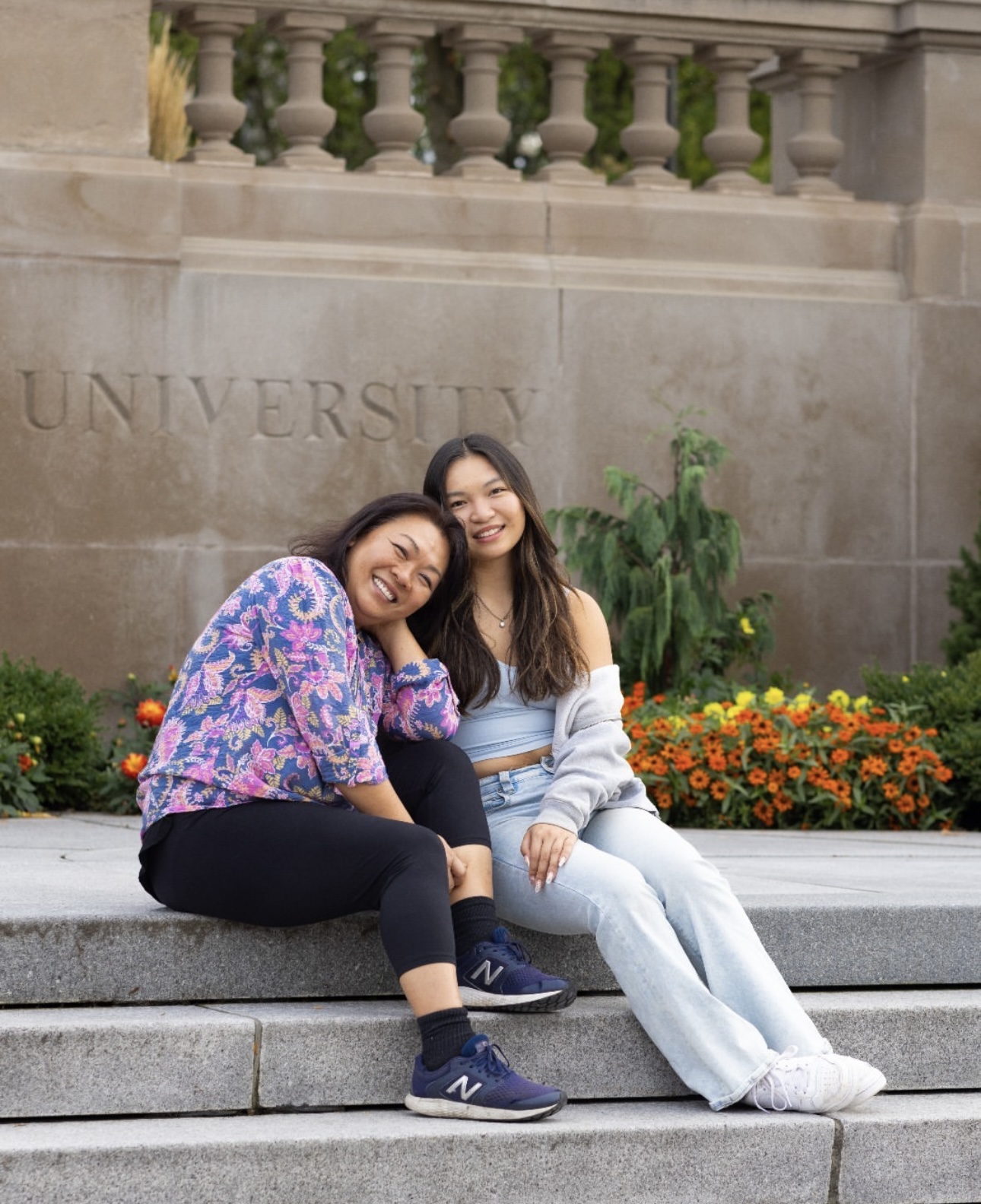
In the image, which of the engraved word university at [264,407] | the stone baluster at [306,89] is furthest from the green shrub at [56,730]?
the stone baluster at [306,89]

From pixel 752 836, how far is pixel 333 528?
2842 millimetres

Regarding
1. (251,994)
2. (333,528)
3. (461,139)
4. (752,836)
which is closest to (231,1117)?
(251,994)

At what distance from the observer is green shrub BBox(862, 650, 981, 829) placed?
705 cm

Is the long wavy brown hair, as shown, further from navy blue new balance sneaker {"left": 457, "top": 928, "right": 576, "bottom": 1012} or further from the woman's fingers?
navy blue new balance sneaker {"left": 457, "top": 928, "right": 576, "bottom": 1012}

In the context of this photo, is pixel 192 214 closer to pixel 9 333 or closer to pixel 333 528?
pixel 9 333

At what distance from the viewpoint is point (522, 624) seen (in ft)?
14.5

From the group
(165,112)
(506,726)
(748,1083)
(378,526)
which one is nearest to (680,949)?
(748,1083)

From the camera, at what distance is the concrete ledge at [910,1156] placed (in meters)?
3.86

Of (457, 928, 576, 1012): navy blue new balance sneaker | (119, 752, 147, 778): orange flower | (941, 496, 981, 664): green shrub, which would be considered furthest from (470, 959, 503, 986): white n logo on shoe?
(941, 496, 981, 664): green shrub

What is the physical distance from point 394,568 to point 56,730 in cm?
316

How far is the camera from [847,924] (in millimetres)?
4453

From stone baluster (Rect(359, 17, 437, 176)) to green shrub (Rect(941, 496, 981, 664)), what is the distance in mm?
3034

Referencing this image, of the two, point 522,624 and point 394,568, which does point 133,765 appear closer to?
point 522,624

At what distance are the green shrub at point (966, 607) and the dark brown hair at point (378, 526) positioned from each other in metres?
4.51
